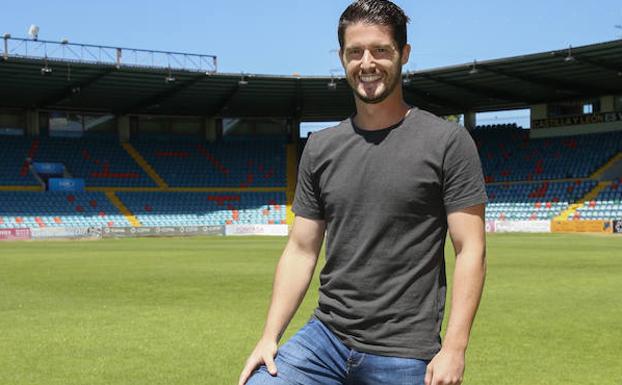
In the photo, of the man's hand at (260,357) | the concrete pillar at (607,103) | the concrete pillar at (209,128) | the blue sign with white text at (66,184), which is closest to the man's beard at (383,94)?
the man's hand at (260,357)

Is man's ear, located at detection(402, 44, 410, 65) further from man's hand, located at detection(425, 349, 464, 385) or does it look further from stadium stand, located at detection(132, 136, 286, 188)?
stadium stand, located at detection(132, 136, 286, 188)

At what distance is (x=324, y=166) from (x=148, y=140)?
61997 mm

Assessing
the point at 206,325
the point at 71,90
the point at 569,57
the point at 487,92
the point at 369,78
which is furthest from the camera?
the point at 487,92

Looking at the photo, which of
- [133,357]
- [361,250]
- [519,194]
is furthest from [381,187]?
[519,194]

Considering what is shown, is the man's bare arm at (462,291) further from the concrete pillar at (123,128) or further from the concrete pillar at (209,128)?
the concrete pillar at (209,128)

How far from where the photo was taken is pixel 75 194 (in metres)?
54.6

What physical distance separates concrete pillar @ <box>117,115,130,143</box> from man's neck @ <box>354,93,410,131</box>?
6150 cm

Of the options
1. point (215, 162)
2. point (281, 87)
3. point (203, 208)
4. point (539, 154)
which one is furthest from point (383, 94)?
point (215, 162)

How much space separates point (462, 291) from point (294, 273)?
2.50 feet

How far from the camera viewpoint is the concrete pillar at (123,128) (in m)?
62.3

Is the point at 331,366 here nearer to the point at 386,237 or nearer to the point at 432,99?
the point at 386,237

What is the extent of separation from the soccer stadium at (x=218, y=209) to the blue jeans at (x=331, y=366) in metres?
4.40

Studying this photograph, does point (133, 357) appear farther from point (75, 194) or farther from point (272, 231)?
point (75, 194)

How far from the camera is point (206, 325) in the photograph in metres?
10.5
